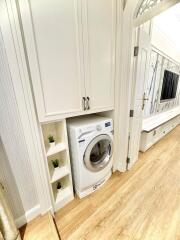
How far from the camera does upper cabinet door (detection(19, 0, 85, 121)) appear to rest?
0.89m

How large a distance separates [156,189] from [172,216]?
37 centimetres

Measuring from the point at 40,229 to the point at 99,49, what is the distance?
1903 millimetres

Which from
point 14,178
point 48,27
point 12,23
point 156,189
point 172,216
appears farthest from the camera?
point 156,189

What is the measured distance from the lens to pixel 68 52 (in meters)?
1.08

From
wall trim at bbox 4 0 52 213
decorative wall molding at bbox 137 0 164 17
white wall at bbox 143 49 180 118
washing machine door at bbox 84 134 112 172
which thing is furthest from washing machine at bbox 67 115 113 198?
white wall at bbox 143 49 180 118

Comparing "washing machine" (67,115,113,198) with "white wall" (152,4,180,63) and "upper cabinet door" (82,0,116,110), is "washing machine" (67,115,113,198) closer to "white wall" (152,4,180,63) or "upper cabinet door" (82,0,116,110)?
"upper cabinet door" (82,0,116,110)

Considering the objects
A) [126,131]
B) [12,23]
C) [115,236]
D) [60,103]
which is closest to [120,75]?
[126,131]

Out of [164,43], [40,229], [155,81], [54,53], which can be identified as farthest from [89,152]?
[164,43]

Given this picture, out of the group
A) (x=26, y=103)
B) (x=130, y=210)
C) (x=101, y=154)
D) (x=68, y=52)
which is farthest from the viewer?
(x=101, y=154)

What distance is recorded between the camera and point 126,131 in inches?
67.7

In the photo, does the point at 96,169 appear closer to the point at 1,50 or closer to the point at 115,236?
the point at 115,236

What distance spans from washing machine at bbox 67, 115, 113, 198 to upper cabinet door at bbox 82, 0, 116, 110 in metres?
0.25

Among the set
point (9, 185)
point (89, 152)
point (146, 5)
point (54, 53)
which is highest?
point (146, 5)

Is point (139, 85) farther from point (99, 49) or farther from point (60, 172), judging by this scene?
point (60, 172)
